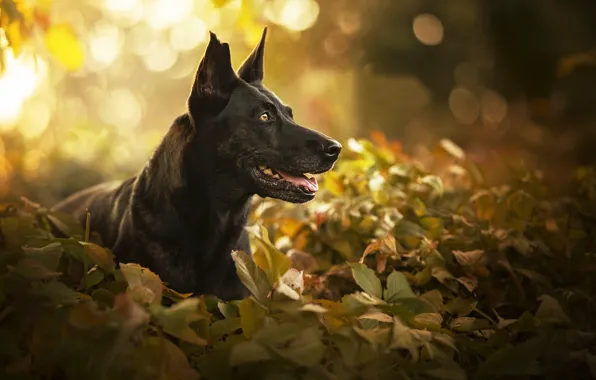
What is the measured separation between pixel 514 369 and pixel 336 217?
220 centimetres

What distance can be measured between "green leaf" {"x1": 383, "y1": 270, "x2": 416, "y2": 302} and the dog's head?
1041 millimetres

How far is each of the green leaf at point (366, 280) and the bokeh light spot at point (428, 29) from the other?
40.6 ft

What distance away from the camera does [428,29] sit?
48.4 ft

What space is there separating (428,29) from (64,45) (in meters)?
12.3

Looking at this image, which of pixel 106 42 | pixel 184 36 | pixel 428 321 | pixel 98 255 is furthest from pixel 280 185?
pixel 106 42

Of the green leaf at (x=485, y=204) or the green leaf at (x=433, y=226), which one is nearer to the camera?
the green leaf at (x=433, y=226)

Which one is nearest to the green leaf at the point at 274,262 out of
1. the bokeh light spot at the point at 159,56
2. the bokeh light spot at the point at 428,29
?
the bokeh light spot at the point at 428,29

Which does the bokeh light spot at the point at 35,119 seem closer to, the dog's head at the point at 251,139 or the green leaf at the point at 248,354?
the dog's head at the point at 251,139

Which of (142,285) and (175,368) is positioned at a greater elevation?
(142,285)

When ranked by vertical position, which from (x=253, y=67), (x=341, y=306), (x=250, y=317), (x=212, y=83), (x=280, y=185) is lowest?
(x=250, y=317)

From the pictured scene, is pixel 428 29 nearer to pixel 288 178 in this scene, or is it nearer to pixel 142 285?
pixel 288 178

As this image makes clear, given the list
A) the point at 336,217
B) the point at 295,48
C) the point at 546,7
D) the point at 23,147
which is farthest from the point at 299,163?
the point at 546,7

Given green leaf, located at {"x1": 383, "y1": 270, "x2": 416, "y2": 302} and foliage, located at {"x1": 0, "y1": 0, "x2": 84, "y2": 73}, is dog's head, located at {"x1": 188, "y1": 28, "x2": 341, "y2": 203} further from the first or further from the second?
green leaf, located at {"x1": 383, "y1": 270, "x2": 416, "y2": 302}

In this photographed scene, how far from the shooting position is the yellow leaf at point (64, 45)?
11.7 ft
